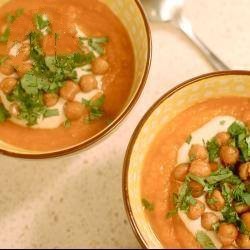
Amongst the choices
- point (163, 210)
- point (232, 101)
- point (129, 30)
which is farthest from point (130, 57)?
point (163, 210)

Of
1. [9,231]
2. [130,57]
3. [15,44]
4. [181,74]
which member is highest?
[15,44]

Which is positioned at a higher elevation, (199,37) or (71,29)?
(71,29)

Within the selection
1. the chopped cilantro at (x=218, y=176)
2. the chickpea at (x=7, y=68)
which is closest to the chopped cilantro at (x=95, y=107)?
the chickpea at (x=7, y=68)

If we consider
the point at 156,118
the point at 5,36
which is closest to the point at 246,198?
the point at 156,118

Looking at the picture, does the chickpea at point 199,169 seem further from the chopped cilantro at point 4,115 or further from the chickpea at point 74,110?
the chopped cilantro at point 4,115

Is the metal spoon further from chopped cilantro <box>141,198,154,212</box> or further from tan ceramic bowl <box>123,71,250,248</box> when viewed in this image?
chopped cilantro <box>141,198,154,212</box>

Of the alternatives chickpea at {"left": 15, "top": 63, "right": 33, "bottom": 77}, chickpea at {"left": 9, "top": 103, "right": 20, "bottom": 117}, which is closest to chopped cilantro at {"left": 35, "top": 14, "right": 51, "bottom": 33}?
chickpea at {"left": 15, "top": 63, "right": 33, "bottom": 77}

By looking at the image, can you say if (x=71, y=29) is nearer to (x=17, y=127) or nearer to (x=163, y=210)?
(x=17, y=127)
